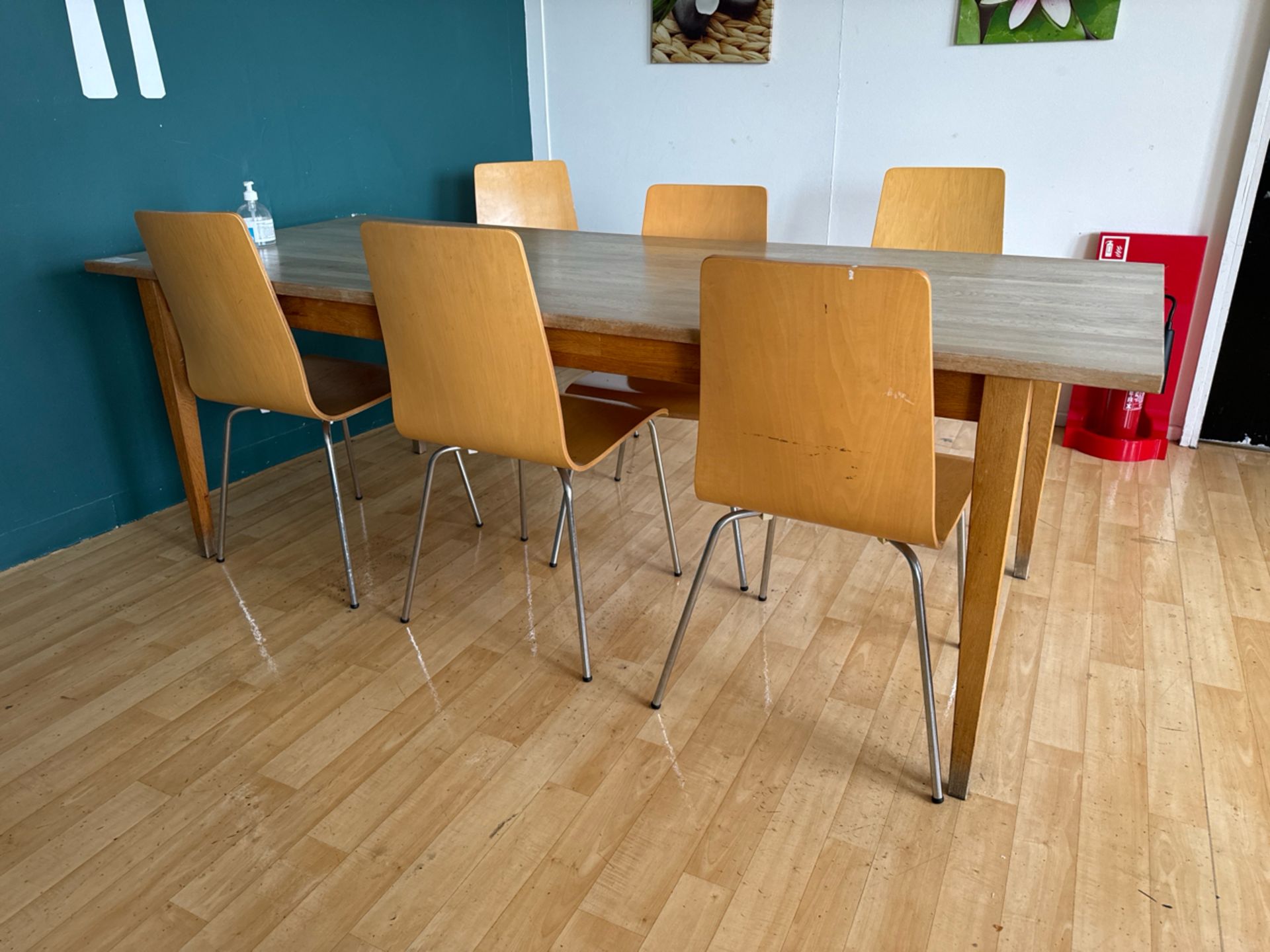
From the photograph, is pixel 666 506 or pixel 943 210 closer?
pixel 666 506

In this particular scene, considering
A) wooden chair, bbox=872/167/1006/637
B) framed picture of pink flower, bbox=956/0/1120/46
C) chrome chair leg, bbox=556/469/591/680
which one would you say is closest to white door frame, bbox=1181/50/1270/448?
framed picture of pink flower, bbox=956/0/1120/46

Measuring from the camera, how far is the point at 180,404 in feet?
7.27

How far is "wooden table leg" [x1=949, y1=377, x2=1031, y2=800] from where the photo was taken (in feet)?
4.20

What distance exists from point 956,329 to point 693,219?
4.70 ft

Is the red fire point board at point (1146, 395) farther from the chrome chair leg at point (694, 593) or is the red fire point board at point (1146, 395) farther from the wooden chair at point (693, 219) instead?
the chrome chair leg at point (694, 593)

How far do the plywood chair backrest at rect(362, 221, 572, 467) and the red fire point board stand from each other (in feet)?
6.90

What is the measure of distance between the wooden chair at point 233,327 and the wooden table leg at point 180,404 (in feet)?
0.27

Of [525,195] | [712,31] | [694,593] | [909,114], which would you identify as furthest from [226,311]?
[909,114]

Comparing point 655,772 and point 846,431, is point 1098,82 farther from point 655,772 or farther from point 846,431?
point 655,772

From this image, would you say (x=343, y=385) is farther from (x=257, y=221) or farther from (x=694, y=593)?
(x=694, y=593)

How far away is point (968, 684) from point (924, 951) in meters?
0.41

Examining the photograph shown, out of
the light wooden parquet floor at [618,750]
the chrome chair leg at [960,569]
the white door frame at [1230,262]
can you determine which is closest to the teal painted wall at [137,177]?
the light wooden parquet floor at [618,750]

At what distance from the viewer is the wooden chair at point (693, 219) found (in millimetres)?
2297

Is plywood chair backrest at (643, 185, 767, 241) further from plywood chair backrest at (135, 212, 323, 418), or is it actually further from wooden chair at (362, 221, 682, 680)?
plywood chair backrest at (135, 212, 323, 418)
